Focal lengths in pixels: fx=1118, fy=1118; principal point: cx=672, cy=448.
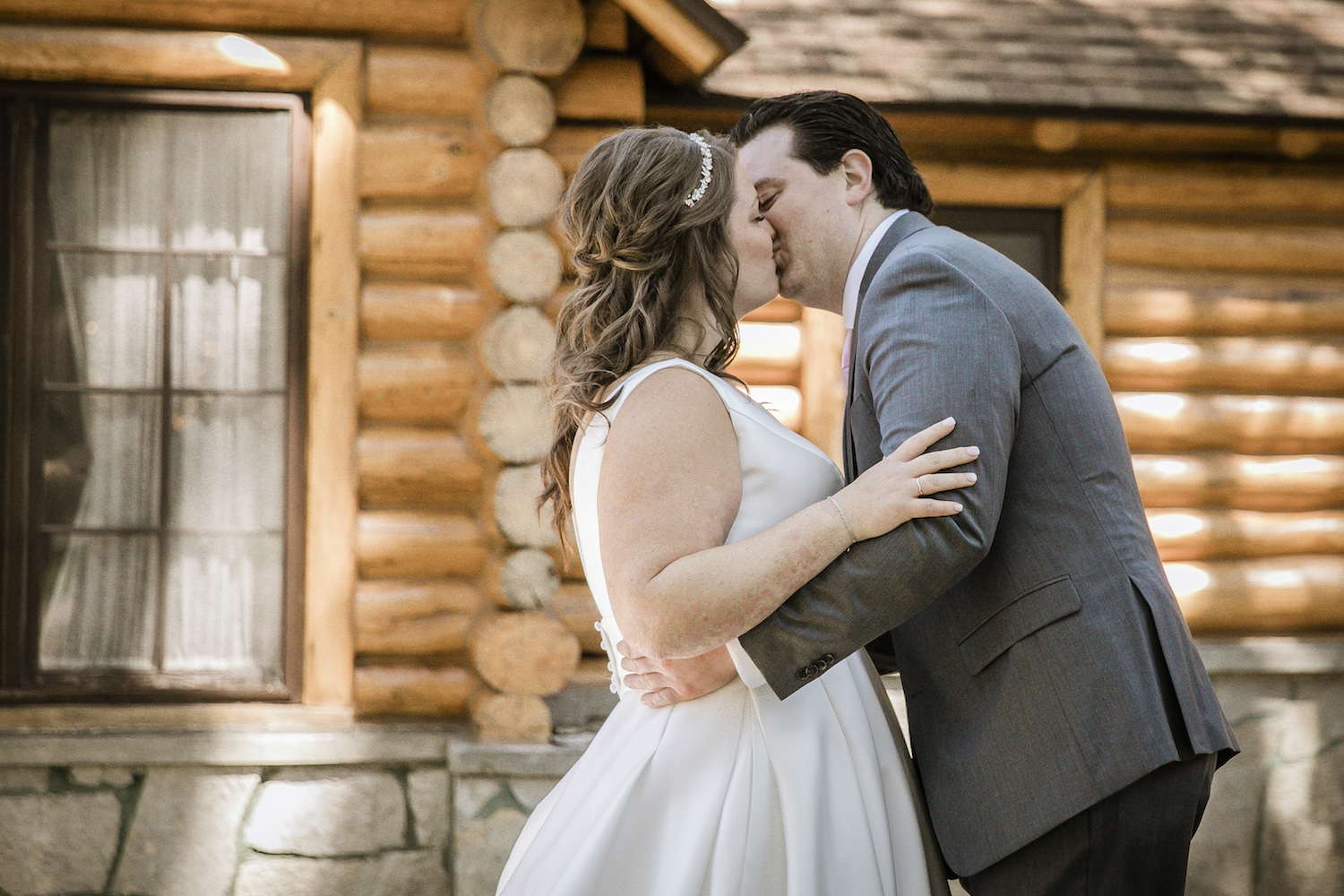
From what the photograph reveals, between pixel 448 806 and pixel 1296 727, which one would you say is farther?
pixel 1296 727

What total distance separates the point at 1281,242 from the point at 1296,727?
2.33m

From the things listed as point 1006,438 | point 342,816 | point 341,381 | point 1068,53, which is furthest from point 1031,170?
point 342,816

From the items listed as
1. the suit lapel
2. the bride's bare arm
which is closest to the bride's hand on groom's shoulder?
the bride's bare arm

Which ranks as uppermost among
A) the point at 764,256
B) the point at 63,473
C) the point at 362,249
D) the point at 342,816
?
the point at 764,256

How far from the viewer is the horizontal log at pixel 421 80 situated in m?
4.52

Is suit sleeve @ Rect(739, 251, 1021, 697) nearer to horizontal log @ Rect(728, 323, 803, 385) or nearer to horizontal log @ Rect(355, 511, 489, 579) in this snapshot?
horizontal log @ Rect(355, 511, 489, 579)

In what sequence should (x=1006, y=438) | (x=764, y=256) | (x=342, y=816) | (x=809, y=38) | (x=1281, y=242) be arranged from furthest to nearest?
(x=1281, y=242)
(x=809, y=38)
(x=342, y=816)
(x=764, y=256)
(x=1006, y=438)

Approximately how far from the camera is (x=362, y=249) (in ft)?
14.9

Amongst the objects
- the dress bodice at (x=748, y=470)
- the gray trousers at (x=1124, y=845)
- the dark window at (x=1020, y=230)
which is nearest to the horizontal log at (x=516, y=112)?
the dark window at (x=1020, y=230)

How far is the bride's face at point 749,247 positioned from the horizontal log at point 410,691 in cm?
277

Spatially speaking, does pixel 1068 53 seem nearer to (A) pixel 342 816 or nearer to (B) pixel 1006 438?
(B) pixel 1006 438

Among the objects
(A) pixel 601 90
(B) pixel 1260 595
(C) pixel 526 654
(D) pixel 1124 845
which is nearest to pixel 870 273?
(D) pixel 1124 845

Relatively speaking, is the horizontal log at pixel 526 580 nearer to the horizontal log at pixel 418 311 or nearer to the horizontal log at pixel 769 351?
the horizontal log at pixel 418 311

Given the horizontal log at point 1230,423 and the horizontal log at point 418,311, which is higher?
the horizontal log at point 418,311
